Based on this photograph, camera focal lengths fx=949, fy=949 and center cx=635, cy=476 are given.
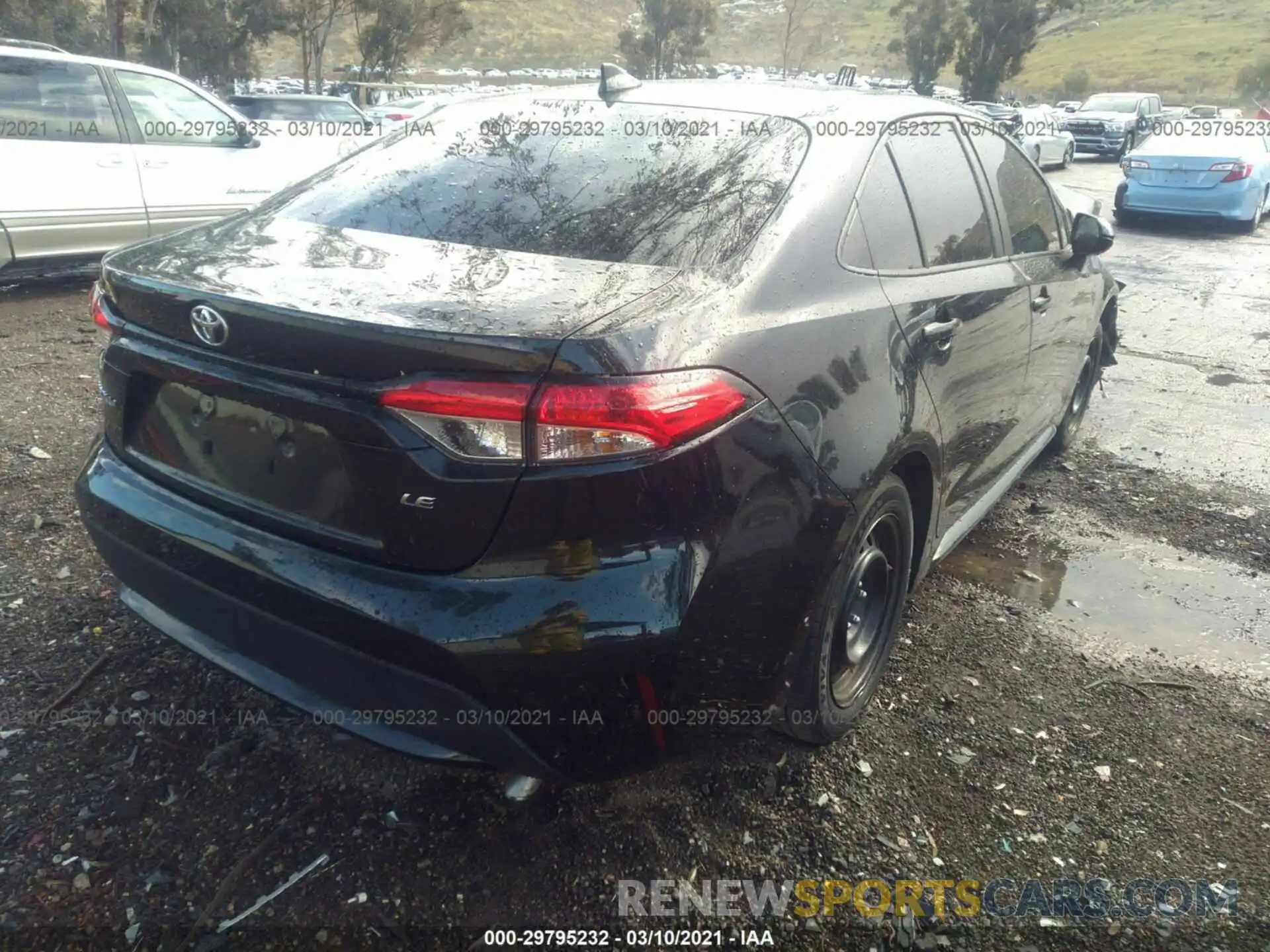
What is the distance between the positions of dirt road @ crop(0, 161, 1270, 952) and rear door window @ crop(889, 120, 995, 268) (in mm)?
1272

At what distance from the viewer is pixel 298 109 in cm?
1456

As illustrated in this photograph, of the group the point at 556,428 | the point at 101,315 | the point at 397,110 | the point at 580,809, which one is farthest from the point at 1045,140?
the point at 556,428

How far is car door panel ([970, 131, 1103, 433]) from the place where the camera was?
336 centimetres

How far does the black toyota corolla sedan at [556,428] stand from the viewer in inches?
68.5

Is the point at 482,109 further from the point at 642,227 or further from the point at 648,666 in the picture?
the point at 648,666

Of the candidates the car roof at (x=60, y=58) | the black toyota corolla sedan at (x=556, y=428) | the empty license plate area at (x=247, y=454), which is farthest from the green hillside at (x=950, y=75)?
the empty license plate area at (x=247, y=454)

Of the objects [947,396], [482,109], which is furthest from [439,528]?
[482,109]

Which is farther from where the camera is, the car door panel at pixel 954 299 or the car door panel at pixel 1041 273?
the car door panel at pixel 1041 273

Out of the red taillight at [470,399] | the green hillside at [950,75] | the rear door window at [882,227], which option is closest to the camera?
the red taillight at [470,399]

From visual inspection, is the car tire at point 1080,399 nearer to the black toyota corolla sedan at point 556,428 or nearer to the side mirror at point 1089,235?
the side mirror at point 1089,235

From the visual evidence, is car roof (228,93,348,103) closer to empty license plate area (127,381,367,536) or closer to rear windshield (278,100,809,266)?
rear windshield (278,100,809,266)

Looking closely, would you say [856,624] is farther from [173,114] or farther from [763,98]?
[173,114]

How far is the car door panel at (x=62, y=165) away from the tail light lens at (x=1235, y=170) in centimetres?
1256

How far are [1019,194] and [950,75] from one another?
226 ft
